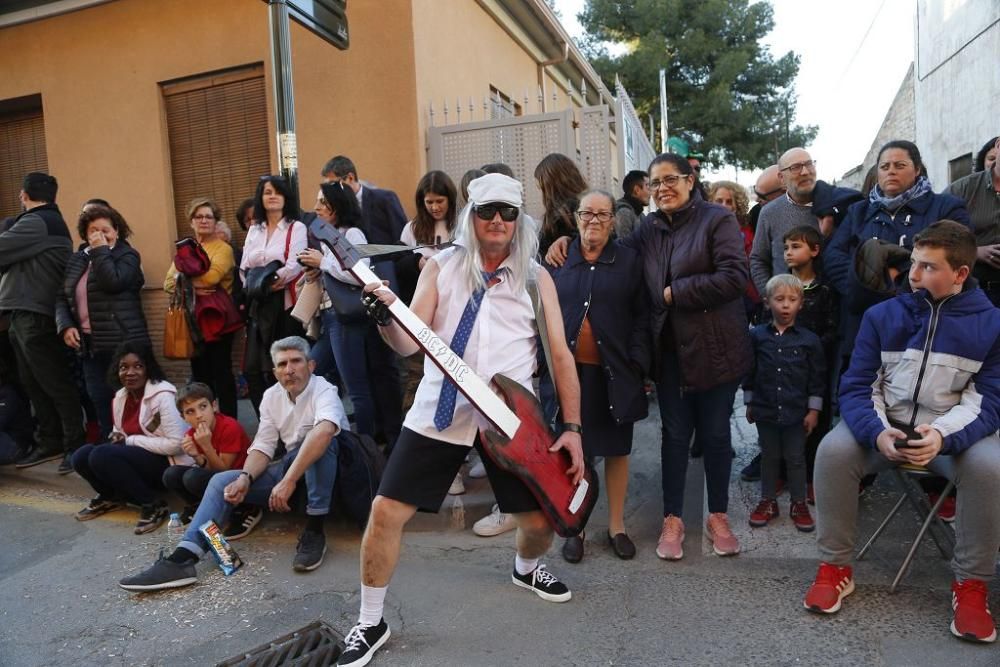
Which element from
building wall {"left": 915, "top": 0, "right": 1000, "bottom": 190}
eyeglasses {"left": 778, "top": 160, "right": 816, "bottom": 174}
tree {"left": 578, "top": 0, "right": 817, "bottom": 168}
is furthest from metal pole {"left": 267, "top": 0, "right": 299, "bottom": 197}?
tree {"left": 578, "top": 0, "right": 817, "bottom": 168}

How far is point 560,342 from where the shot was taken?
295 centimetres

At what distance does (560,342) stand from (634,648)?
4.22 ft

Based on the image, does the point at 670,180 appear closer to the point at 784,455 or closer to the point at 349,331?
the point at 784,455

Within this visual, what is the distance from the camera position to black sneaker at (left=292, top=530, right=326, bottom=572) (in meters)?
3.70

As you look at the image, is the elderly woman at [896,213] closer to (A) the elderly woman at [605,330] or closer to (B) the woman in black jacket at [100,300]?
(A) the elderly woman at [605,330]

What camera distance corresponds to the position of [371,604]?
2811 millimetres

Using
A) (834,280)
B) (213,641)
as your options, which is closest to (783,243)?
(834,280)

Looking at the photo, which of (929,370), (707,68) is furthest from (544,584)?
(707,68)

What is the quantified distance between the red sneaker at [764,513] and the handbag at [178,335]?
164 inches

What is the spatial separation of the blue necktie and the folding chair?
1.98m

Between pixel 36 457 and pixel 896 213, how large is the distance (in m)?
6.60

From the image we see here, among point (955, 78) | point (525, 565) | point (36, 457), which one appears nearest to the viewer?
point (525, 565)

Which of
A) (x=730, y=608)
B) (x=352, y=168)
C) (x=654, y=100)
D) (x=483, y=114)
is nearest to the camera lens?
(x=730, y=608)

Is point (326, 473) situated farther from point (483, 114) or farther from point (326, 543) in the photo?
point (483, 114)
